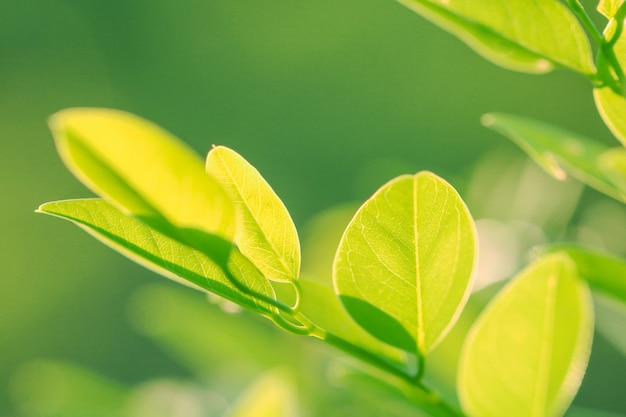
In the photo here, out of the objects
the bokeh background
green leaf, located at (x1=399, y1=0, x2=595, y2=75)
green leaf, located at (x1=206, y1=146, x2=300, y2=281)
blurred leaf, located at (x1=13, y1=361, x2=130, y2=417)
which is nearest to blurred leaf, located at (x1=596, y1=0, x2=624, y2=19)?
Result: green leaf, located at (x1=399, y1=0, x2=595, y2=75)

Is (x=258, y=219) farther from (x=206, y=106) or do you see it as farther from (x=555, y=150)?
(x=206, y=106)

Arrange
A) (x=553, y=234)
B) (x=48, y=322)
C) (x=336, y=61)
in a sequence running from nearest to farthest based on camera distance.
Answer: (x=553, y=234) < (x=48, y=322) < (x=336, y=61)

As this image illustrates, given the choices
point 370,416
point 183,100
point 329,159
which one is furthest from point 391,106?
point 370,416

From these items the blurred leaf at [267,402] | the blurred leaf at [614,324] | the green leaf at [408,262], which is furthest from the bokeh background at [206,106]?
the green leaf at [408,262]

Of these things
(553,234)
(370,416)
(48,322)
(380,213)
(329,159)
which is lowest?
(48,322)

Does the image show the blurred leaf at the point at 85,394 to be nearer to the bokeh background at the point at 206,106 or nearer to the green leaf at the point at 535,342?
the green leaf at the point at 535,342

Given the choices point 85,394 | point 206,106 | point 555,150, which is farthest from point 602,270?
point 206,106

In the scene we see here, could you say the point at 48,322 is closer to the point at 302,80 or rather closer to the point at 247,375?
the point at 302,80

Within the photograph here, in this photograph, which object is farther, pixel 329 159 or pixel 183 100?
pixel 183 100
